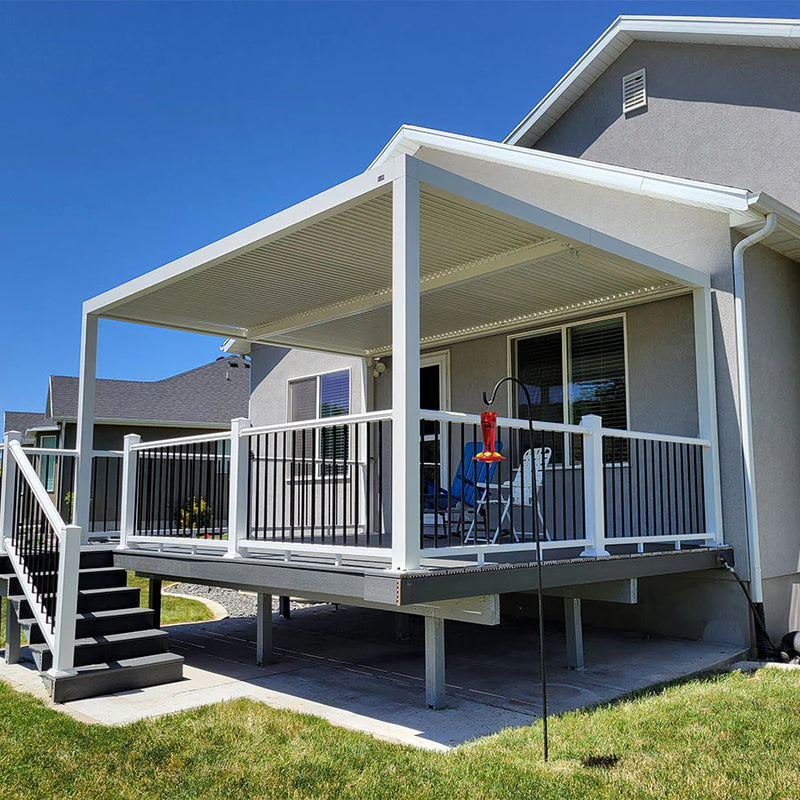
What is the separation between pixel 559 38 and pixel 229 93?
7344 mm

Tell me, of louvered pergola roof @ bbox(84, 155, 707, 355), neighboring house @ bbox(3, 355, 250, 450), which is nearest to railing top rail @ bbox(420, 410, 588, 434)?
louvered pergola roof @ bbox(84, 155, 707, 355)

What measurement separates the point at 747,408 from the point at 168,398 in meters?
17.7

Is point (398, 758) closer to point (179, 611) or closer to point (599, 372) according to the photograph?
point (599, 372)

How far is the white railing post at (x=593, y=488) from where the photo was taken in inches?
230

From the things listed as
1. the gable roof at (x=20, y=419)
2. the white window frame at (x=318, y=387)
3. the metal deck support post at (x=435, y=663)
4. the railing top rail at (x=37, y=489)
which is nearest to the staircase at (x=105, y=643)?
the railing top rail at (x=37, y=489)

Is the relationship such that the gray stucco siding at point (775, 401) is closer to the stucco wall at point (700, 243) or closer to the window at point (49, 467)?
the stucco wall at point (700, 243)

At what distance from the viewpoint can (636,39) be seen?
1030 cm

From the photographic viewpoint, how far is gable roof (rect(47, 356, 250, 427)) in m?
20.3

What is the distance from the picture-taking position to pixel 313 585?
5105 mm

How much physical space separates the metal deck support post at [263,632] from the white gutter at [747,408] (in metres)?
4.12

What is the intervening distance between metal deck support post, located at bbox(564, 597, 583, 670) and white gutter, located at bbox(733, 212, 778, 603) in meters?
1.72

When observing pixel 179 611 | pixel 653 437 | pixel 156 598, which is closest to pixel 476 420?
pixel 653 437

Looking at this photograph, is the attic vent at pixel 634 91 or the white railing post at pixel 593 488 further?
the attic vent at pixel 634 91

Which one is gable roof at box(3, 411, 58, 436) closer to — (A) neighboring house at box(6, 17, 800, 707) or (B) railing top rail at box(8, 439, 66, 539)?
(A) neighboring house at box(6, 17, 800, 707)
